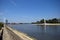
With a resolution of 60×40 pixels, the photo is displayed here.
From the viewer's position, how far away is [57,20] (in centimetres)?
11138

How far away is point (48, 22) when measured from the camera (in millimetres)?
113875

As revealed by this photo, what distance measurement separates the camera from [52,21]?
110 metres

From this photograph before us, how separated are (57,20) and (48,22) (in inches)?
325

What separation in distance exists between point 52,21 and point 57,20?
4.95 metres

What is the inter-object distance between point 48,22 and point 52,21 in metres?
4.92
